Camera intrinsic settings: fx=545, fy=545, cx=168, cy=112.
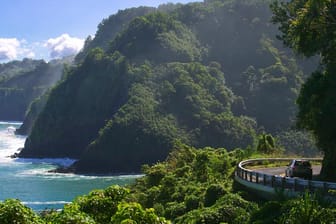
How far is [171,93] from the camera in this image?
431 ft

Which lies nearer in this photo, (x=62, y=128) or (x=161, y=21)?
(x=62, y=128)

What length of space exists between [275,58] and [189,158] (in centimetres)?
10643

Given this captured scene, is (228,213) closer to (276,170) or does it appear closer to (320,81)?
(320,81)

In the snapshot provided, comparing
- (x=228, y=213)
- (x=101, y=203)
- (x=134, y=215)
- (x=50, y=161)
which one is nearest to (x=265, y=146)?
(x=228, y=213)

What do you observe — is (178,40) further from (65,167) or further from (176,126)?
Answer: (65,167)

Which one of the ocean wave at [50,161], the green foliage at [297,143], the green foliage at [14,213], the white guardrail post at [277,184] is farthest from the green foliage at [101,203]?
the green foliage at [297,143]

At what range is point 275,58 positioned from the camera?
150375 millimetres

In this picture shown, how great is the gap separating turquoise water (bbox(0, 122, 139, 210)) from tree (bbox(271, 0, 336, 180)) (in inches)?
1799

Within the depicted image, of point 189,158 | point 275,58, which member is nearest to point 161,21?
point 275,58

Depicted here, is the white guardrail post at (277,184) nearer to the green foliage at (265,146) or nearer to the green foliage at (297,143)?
the green foliage at (265,146)

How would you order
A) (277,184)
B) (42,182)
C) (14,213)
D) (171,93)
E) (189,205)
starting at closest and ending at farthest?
(14,213) < (277,184) < (189,205) < (42,182) < (171,93)

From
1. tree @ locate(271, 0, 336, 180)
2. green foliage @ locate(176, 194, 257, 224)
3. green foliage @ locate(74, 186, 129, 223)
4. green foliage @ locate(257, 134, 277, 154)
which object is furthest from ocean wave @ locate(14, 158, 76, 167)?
green foliage @ locate(74, 186, 129, 223)

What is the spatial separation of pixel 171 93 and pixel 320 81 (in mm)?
106135

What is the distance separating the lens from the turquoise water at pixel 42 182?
238ft
